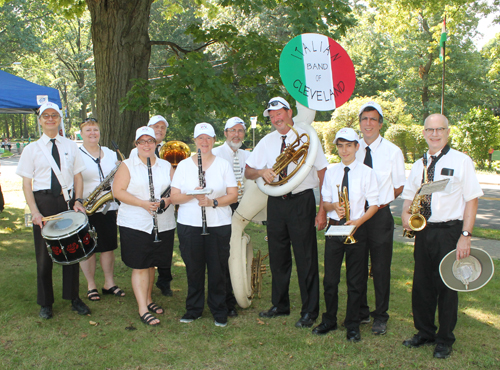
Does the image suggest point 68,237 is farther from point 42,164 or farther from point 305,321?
point 305,321

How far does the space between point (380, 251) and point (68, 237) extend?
2950 millimetres

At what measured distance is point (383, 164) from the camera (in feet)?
12.9

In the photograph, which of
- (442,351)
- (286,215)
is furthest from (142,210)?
(442,351)

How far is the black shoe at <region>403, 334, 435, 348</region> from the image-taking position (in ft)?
12.4

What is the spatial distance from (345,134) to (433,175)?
0.83 m

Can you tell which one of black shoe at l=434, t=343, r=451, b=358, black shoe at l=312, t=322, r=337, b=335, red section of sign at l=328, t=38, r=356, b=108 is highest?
red section of sign at l=328, t=38, r=356, b=108

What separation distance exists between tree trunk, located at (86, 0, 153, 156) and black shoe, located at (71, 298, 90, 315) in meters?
3.38

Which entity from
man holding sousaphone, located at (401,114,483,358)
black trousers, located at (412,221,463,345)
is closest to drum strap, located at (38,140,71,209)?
man holding sousaphone, located at (401,114,483,358)

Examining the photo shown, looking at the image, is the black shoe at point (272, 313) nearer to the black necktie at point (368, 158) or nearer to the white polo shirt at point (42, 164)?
the black necktie at point (368, 158)

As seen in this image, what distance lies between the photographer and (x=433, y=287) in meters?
3.73

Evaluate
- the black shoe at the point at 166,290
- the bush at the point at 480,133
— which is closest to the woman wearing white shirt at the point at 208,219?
the black shoe at the point at 166,290

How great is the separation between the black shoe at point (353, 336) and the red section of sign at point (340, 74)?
7.43 feet

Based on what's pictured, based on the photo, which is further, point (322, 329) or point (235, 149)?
point (235, 149)

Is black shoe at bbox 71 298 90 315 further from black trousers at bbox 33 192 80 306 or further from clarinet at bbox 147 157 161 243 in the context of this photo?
clarinet at bbox 147 157 161 243
